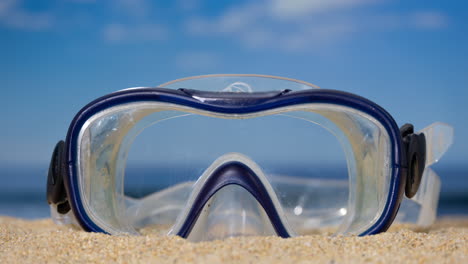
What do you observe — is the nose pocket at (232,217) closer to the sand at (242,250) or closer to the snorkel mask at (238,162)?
the snorkel mask at (238,162)

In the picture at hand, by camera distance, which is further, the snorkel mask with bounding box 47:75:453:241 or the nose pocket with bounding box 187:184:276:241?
the nose pocket with bounding box 187:184:276:241

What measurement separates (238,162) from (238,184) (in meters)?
0.11

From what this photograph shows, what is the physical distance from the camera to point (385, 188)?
218cm

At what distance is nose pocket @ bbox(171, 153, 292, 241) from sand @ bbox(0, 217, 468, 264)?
34 centimetres

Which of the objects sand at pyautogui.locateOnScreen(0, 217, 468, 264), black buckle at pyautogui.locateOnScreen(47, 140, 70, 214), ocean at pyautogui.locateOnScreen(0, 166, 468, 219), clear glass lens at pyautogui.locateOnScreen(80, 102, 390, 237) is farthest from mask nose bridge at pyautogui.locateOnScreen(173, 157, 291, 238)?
ocean at pyautogui.locateOnScreen(0, 166, 468, 219)

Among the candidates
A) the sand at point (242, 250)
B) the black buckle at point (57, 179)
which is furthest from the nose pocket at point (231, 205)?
the black buckle at point (57, 179)

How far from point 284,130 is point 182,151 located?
1.91 ft

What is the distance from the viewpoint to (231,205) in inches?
A: 93.0

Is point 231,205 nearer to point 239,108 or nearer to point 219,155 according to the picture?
point 219,155

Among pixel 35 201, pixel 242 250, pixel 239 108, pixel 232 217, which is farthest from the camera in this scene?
pixel 35 201

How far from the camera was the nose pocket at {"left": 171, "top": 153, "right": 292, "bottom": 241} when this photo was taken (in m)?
2.25

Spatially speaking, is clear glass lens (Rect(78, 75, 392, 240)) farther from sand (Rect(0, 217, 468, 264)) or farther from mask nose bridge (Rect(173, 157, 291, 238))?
sand (Rect(0, 217, 468, 264))

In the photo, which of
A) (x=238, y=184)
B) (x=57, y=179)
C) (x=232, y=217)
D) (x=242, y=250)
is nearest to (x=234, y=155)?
(x=238, y=184)

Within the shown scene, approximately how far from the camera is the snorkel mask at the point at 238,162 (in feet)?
7.02
